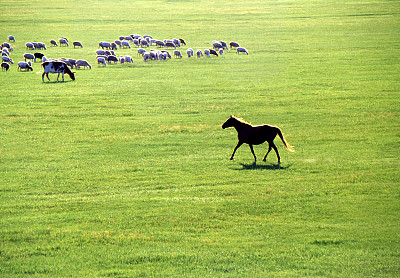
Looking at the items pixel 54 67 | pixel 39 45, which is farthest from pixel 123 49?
pixel 54 67

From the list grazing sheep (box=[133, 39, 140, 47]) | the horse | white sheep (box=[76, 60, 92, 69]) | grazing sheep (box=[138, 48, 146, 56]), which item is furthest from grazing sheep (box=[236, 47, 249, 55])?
the horse

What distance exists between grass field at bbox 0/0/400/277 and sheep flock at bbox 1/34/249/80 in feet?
11.4

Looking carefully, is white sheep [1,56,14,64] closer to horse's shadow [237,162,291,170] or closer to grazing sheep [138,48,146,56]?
grazing sheep [138,48,146,56]

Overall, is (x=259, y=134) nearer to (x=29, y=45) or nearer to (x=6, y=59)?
(x=6, y=59)

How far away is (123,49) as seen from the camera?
62281mm

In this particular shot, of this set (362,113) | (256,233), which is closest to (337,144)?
(362,113)

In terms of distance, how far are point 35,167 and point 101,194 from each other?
455cm

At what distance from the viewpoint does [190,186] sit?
56.9 ft

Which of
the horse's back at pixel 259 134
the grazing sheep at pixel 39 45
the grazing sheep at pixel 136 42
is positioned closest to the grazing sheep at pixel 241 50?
the grazing sheep at pixel 136 42

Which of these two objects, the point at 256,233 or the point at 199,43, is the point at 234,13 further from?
the point at 256,233

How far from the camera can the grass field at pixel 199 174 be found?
12609 millimetres

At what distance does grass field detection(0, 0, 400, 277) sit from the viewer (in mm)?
12609

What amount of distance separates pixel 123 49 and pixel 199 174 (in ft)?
154

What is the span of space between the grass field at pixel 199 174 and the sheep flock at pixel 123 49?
3.47 metres
